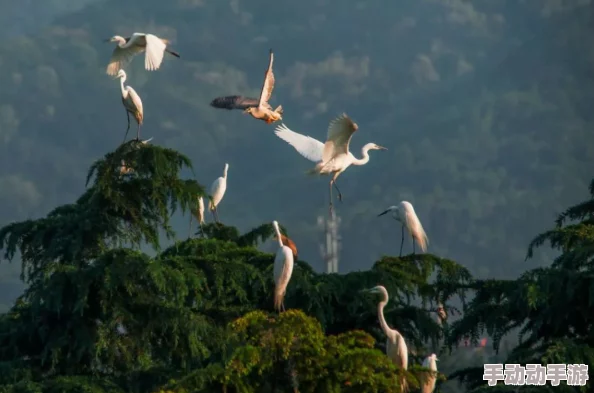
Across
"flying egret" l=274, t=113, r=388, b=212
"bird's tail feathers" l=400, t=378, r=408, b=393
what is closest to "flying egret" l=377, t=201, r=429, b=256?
"flying egret" l=274, t=113, r=388, b=212

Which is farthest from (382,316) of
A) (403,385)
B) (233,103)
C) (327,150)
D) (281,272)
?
(233,103)

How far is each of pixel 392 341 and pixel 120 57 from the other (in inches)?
157

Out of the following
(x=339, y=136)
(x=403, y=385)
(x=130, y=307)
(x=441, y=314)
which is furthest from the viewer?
(x=339, y=136)

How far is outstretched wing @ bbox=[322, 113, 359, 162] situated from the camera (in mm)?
14235

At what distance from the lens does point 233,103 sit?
50.7ft

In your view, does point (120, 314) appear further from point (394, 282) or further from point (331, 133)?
point (331, 133)

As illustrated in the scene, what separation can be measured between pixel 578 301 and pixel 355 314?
234cm

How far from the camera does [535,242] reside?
13.5m

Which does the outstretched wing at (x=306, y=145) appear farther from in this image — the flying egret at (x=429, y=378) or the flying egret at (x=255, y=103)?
the flying egret at (x=429, y=378)

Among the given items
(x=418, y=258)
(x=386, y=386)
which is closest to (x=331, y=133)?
(x=418, y=258)

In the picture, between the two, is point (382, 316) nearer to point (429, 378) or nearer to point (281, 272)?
point (281, 272)

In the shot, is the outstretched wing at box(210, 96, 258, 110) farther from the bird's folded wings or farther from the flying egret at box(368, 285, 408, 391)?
the flying egret at box(368, 285, 408, 391)

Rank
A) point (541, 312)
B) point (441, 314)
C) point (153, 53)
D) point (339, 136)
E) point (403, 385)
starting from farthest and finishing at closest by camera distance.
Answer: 1. point (339, 136)
2. point (441, 314)
3. point (153, 53)
4. point (541, 312)
5. point (403, 385)

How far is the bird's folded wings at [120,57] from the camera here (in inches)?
510
